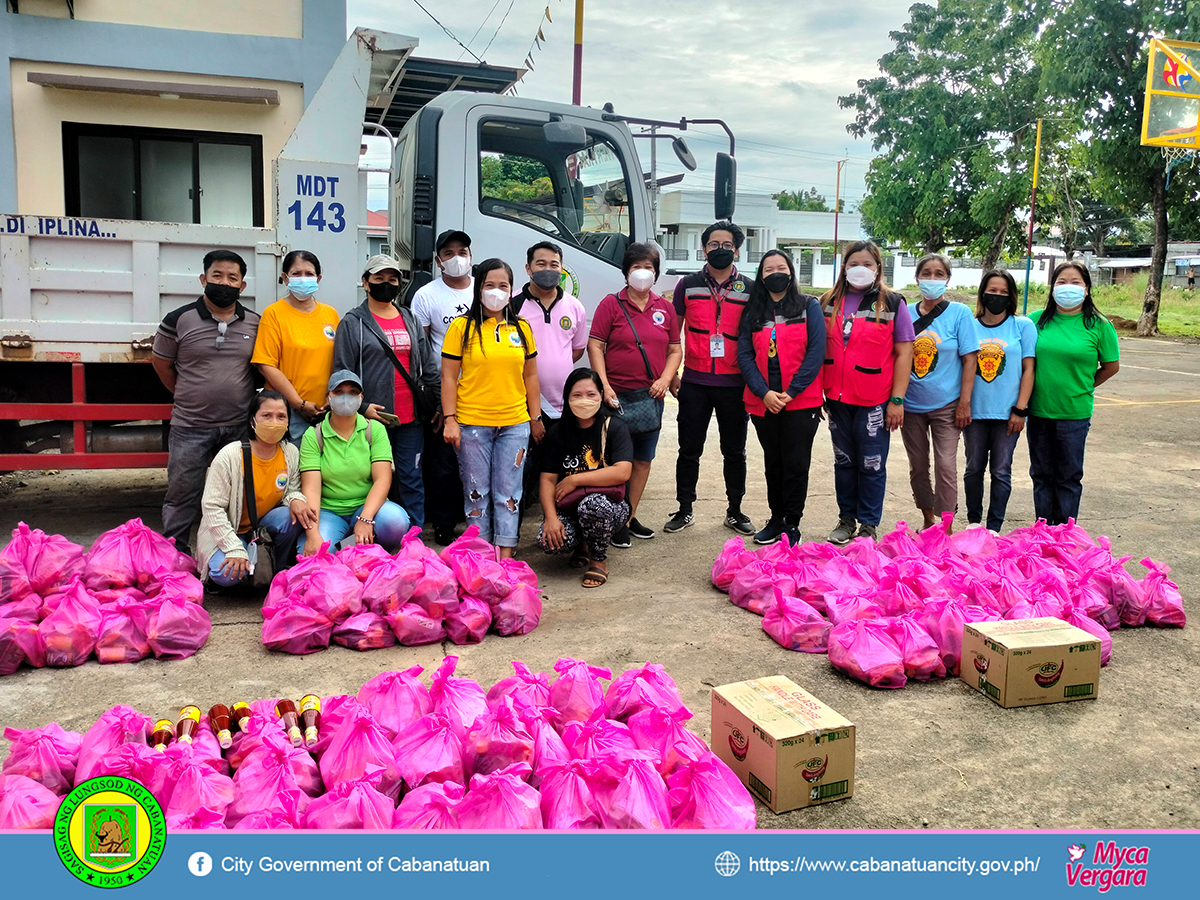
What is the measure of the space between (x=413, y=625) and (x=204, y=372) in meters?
1.86

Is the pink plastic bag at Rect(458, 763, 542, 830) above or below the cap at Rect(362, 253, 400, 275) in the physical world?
below

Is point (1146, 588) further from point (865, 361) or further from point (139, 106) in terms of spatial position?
point (139, 106)

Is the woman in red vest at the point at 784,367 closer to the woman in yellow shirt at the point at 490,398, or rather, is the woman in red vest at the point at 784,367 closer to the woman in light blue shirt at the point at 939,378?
the woman in light blue shirt at the point at 939,378

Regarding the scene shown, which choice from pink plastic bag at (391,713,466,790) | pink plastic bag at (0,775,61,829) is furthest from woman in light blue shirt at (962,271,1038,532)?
pink plastic bag at (0,775,61,829)

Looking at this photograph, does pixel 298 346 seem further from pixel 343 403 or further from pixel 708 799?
pixel 708 799

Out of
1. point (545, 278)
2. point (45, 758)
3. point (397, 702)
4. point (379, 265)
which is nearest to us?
point (45, 758)

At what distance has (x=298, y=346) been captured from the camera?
5.01m

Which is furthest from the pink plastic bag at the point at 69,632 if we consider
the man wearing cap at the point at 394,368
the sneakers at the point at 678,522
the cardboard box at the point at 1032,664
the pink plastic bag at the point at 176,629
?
the cardboard box at the point at 1032,664

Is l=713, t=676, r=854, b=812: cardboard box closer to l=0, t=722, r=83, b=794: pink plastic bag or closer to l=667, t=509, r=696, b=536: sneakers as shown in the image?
l=0, t=722, r=83, b=794: pink plastic bag

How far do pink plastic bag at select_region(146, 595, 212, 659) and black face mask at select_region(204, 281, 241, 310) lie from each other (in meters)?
1.64

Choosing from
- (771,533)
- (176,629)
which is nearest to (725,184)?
(771,533)

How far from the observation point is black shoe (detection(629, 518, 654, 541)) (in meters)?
6.09

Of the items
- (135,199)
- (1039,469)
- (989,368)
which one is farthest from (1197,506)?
(135,199)

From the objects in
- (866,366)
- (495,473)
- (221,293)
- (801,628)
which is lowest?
(801,628)
